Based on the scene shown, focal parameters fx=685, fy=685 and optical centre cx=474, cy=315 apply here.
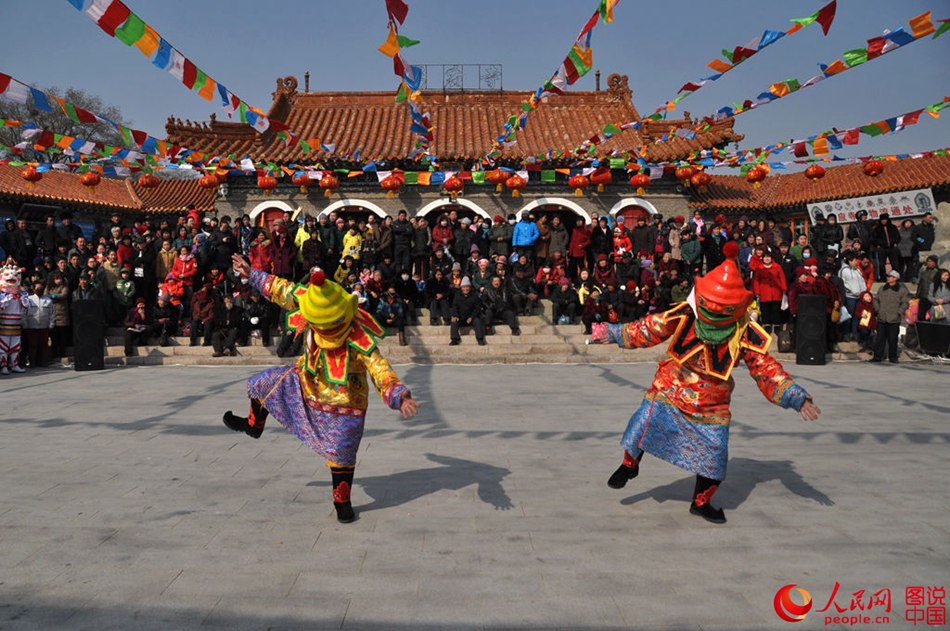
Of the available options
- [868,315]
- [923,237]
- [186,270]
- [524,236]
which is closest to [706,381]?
[868,315]

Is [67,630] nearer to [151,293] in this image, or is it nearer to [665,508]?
[665,508]

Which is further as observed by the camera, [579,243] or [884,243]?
[884,243]

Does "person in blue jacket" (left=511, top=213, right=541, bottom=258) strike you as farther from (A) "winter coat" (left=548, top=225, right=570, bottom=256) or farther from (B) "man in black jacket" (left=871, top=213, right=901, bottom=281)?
(B) "man in black jacket" (left=871, top=213, right=901, bottom=281)

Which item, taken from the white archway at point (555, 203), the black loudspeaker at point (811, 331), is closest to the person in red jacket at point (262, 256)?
the white archway at point (555, 203)

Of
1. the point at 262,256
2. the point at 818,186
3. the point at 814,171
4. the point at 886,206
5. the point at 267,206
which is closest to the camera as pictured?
the point at 814,171

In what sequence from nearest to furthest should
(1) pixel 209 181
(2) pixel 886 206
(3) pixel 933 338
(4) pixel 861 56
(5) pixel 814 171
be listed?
1. (4) pixel 861 56
2. (5) pixel 814 171
3. (1) pixel 209 181
4. (3) pixel 933 338
5. (2) pixel 886 206

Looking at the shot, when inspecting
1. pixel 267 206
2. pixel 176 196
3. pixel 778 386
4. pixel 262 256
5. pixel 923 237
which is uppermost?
pixel 176 196

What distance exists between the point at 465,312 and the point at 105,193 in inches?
→ 696

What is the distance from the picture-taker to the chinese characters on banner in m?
16.8

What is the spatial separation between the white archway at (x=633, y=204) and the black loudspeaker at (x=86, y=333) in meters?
12.3

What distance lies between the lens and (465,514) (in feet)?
14.2

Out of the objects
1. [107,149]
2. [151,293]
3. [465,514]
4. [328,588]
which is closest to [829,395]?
[465,514]

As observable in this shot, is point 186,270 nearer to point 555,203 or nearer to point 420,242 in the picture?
point 420,242

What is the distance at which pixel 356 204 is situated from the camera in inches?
707
